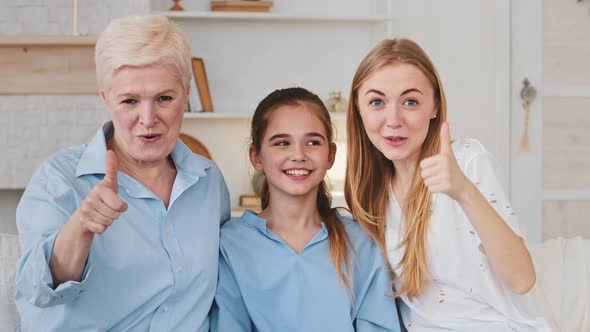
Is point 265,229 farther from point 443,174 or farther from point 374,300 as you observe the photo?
point 443,174

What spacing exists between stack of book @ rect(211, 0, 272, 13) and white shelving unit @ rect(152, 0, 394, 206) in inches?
3.2

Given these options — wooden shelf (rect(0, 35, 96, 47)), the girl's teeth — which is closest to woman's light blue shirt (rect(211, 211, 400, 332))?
the girl's teeth

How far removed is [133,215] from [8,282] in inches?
16.6

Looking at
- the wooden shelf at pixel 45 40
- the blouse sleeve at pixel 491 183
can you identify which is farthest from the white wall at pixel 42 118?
the blouse sleeve at pixel 491 183

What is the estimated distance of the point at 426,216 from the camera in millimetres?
1786

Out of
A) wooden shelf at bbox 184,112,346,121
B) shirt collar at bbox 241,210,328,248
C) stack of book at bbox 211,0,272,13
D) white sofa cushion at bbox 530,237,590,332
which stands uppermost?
stack of book at bbox 211,0,272,13

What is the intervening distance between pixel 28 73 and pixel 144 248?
6.67ft

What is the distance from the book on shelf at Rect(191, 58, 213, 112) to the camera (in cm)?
368

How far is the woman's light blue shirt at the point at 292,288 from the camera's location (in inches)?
67.7

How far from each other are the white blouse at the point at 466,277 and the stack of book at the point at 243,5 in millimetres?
2176

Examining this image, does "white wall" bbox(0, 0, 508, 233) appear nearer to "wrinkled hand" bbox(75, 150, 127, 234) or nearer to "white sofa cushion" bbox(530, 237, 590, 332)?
"white sofa cushion" bbox(530, 237, 590, 332)

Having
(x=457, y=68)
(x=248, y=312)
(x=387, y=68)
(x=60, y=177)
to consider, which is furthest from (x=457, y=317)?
(x=457, y=68)

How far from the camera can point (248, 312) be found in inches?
68.5

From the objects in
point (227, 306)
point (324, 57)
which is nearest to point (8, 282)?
point (227, 306)
